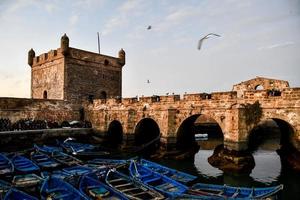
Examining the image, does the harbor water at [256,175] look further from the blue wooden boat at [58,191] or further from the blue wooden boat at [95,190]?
the blue wooden boat at [58,191]

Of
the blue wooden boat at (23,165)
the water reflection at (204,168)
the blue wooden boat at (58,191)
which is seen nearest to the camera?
the blue wooden boat at (58,191)

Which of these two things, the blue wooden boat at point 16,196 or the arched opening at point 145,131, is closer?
the blue wooden boat at point 16,196

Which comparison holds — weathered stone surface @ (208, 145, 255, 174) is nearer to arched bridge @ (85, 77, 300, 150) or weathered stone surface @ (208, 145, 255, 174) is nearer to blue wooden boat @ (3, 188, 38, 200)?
arched bridge @ (85, 77, 300, 150)

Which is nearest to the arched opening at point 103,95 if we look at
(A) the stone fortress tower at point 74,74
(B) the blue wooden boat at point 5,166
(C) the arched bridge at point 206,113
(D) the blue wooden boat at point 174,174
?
(A) the stone fortress tower at point 74,74

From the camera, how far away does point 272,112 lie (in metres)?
16.1

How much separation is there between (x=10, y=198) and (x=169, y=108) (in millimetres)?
13225

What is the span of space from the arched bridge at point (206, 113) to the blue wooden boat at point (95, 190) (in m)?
8.91

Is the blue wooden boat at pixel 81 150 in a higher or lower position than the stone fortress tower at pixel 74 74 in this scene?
lower

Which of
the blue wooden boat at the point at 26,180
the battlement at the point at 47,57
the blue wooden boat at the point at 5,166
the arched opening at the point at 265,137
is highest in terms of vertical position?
the battlement at the point at 47,57

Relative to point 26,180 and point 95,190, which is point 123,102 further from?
point 95,190

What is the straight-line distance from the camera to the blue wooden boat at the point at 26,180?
11.6 meters

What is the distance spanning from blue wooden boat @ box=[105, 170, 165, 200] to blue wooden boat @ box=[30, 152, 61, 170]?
14.3 feet

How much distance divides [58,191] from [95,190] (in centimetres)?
145

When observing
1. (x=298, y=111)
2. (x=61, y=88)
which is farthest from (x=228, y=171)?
(x=61, y=88)
